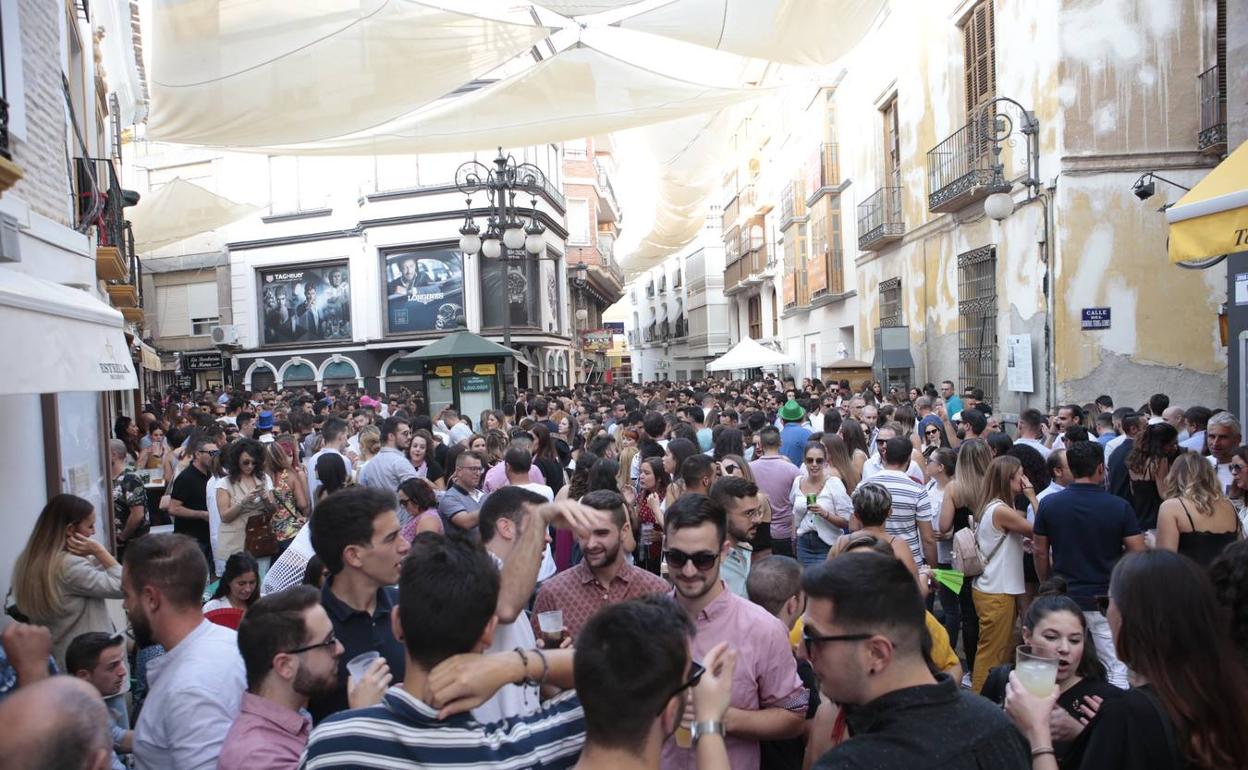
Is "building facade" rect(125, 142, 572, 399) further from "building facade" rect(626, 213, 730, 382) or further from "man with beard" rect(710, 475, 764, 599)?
"man with beard" rect(710, 475, 764, 599)

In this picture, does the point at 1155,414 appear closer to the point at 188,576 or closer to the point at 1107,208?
the point at 1107,208

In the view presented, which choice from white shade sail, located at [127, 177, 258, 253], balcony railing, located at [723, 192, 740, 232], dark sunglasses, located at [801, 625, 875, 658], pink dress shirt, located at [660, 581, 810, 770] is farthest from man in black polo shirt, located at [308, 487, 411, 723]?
balcony railing, located at [723, 192, 740, 232]

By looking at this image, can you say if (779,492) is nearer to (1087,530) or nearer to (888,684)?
(1087,530)

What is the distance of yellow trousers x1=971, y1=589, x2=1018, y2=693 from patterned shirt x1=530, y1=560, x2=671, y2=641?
273cm

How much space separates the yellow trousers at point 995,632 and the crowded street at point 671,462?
0.02 meters

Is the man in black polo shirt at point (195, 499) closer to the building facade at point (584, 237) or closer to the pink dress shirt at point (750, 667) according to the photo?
the pink dress shirt at point (750, 667)

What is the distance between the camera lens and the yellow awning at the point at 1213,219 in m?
→ 5.60

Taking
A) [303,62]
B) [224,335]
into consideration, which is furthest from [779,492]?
[224,335]

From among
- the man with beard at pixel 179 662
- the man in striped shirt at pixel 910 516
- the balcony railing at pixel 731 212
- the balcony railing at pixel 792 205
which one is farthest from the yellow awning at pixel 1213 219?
the balcony railing at pixel 731 212

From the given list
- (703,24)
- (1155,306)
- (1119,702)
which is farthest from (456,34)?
(1155,306)

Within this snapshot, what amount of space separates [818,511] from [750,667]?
3.37 metres

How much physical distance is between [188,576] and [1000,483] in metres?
4.57

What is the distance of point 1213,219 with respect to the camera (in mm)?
5801

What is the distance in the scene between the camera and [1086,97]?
41.7ft
